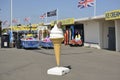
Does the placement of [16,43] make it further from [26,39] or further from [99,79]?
[99,79]

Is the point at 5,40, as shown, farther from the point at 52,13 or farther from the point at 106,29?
the point at 52,13

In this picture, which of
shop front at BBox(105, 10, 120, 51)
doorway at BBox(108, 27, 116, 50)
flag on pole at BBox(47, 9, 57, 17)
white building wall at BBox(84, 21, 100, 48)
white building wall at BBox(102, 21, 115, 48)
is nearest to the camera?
shop front at BBox(105, 10, 120, 51)

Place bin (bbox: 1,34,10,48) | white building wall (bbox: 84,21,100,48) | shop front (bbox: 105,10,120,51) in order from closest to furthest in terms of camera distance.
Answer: shop front (bbox: 105,10,120,51) < bin (bbox: 1,34,10,48) < white building wall (bbox: 84,21,100,48)

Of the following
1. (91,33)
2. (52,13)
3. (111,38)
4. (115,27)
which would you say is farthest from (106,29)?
(52,13)

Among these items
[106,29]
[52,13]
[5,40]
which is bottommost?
[5,40]

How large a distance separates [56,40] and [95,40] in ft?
65.6

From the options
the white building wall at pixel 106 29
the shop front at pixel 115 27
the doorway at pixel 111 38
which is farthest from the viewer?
the white building wall at pixel 106 29

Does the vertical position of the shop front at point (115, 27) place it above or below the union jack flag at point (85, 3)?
below

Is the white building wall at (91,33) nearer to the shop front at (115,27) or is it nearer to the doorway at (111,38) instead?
the doorway at (111,38)

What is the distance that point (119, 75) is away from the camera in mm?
11500

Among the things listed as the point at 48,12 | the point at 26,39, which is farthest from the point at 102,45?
the point at 48,12

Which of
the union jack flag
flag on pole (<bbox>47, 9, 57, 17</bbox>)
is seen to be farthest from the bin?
flag on pole (<bbox>47, 9, 57, 17</bbox>)

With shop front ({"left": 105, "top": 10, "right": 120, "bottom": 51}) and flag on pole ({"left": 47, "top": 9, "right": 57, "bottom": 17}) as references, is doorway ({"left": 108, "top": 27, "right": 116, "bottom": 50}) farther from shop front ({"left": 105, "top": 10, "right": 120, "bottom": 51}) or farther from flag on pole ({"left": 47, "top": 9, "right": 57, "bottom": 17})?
flag on pole ({"left": 47, "top": 9, "right": 57, "bottom": 17})

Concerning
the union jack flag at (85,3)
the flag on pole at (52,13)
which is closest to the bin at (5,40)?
the union jack flag at (85,3)
